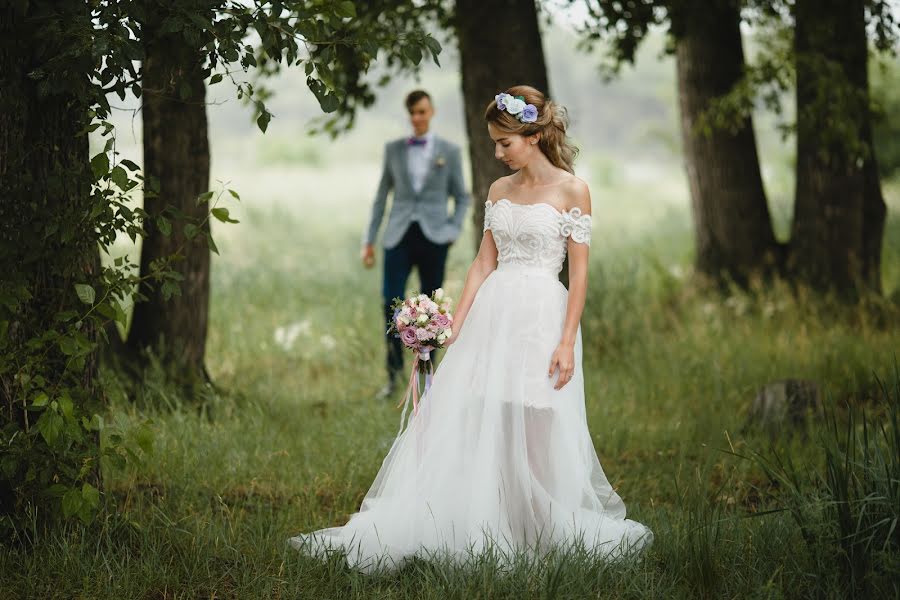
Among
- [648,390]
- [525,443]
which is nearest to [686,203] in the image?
[648,390]

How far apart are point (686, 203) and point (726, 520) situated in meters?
23.2

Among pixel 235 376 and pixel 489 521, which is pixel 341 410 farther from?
pixel 489 521

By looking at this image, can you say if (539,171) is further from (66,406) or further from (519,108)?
(66,406)

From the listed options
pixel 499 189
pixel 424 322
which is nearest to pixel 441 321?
pixel 424 322

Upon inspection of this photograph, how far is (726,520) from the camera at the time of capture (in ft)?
14.3

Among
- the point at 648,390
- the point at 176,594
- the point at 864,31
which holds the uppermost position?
the point at 864,31

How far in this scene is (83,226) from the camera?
4211mm

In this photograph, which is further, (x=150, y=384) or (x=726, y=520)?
(x=150, y=384)

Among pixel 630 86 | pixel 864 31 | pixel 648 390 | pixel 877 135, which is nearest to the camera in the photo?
pixel 648 390

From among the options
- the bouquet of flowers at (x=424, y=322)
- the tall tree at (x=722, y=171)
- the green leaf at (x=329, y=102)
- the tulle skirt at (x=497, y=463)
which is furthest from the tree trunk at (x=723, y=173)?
the green leaf at (x=329, y=102)

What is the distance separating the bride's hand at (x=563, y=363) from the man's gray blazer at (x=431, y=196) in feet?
12.8

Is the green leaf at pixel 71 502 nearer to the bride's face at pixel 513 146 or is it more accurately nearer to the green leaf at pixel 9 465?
the green leaf at pixel 9 465

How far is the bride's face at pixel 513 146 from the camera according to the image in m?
4.52

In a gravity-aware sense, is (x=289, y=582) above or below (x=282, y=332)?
below
